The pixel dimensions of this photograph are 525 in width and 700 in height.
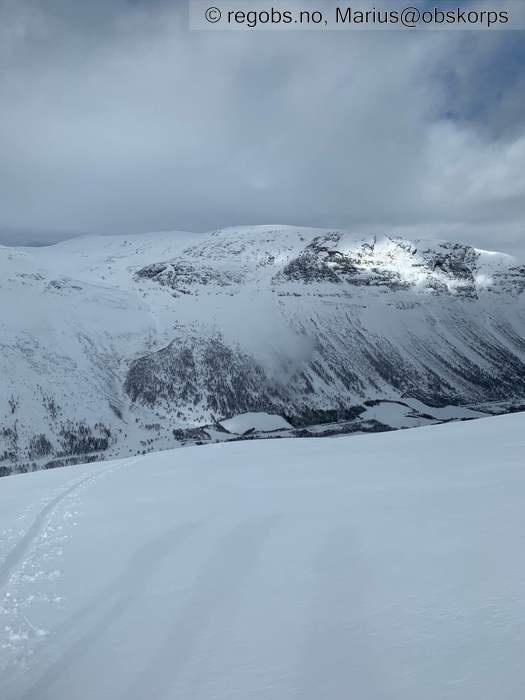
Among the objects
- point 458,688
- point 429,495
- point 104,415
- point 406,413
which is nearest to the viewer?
point 458,688

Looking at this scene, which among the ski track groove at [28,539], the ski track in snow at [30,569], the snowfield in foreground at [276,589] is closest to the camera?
the snowfield in foreground at [276,589]

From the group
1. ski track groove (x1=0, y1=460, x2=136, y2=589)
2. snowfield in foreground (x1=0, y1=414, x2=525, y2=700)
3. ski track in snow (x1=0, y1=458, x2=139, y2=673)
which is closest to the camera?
snowfield in foreground (x1=0, y1=414, x2=525, y2=700)

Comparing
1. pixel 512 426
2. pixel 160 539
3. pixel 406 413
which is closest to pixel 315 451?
pixel 512 426

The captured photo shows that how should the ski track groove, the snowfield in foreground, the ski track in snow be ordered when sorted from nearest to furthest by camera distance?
1. the snowfield in foreground
2. the ski track in snow
3. the ski track groove

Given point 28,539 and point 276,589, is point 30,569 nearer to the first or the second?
point 28,539

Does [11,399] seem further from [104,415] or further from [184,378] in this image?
[184,378]
